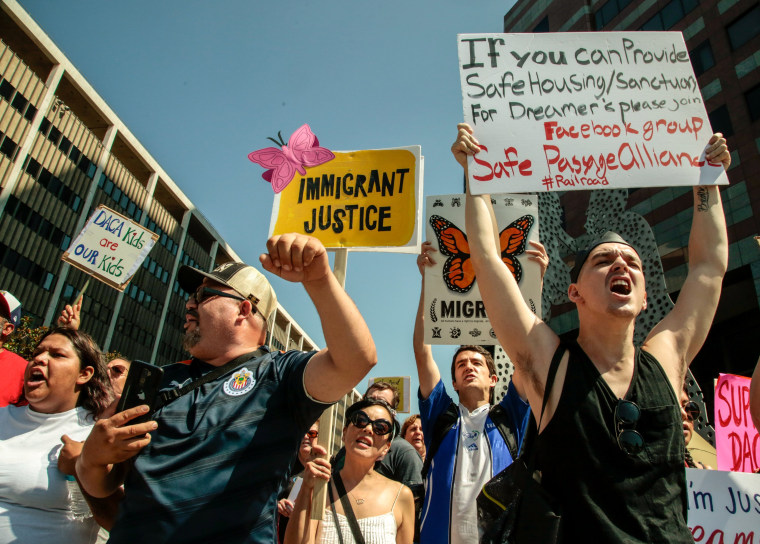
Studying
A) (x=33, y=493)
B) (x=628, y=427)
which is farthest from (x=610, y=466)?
(x=33, y=493)

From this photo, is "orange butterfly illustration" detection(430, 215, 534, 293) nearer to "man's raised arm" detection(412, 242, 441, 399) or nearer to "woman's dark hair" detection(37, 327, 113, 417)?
"man's raised arm" detection(412, 242, 441, 399)

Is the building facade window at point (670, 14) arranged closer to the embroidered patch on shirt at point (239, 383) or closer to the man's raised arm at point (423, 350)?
the man's raised arm at point (423, 350)

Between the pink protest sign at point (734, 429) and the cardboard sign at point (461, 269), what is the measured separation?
1626mm

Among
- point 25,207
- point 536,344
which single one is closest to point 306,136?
point 536,344

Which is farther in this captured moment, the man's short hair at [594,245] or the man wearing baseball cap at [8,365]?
the man wearing baseball cap at [8,365]

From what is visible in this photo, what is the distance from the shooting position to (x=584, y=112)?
8.69ft

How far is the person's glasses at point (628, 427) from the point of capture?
4.73ft

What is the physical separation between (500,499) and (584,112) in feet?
6.64

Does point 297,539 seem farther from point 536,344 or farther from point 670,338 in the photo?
point 670,338

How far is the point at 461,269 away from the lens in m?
3.71

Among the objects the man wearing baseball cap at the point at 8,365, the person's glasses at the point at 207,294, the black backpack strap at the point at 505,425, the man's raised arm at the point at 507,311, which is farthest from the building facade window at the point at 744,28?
the man wearing baseball cap at the point at 8,365

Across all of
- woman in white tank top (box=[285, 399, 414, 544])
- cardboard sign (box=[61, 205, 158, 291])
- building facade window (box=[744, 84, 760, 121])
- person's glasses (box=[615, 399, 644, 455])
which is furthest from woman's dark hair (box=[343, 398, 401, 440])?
building facade window (box=[744, 84, 760, 121])

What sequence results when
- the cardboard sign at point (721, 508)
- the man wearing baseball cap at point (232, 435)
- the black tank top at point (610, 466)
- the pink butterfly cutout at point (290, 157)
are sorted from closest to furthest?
the black tank top at point (610, 466)
the man wearing baseball cap at point (232, 435)
the cardboard sign at point (721, 508)
the pink butterfly cutout at point (290, 157)

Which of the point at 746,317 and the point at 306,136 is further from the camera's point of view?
the point at 746,317
